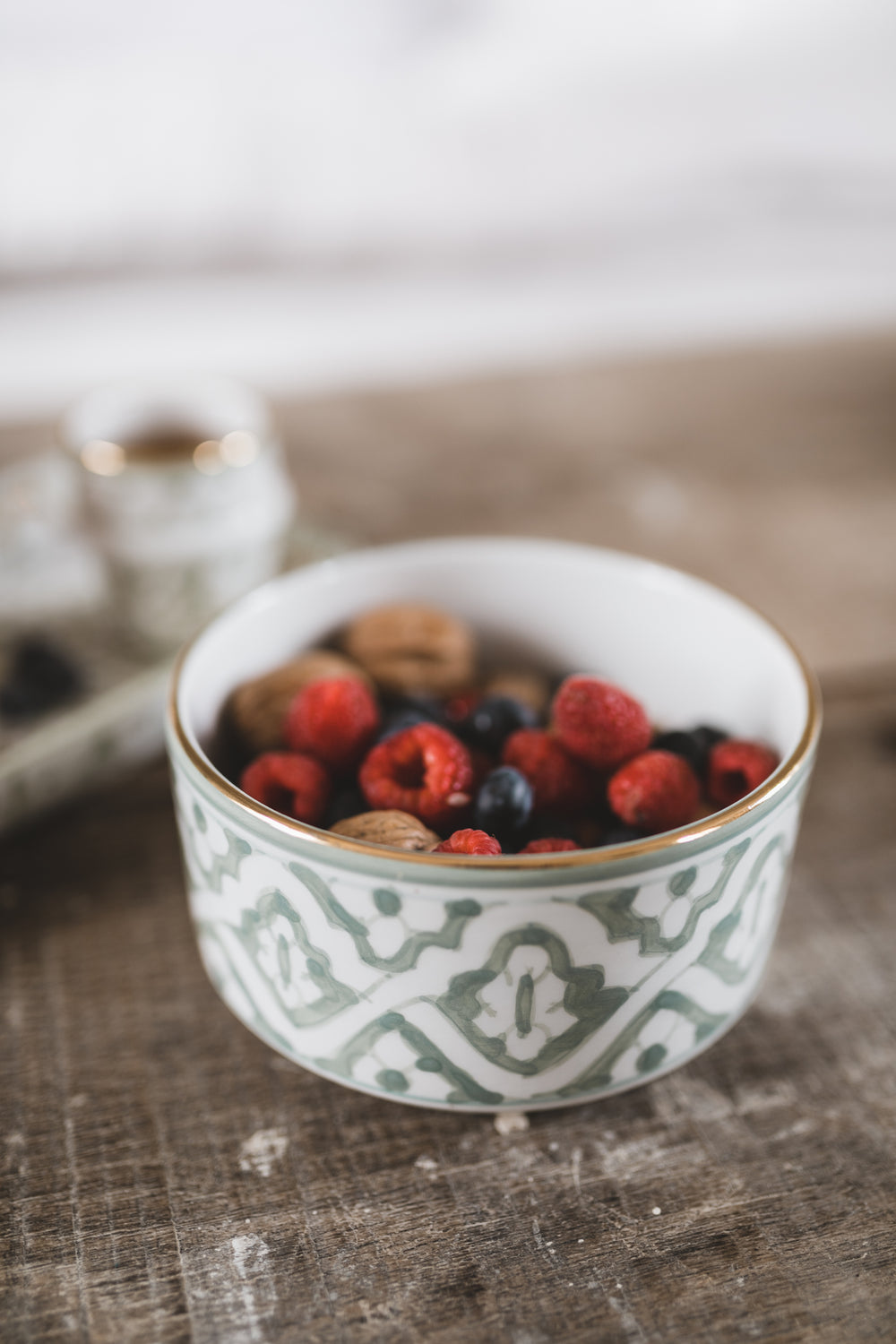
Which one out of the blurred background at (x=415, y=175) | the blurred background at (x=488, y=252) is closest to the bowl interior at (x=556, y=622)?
the blurred background at (x=488, y=252)

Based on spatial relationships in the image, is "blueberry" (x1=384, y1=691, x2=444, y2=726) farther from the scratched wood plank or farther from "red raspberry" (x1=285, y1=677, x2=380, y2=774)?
the scratched wood plank

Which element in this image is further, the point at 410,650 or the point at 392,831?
the point at 410,650

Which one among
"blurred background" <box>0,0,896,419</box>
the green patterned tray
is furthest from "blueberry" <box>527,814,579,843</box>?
"blurred background" <box>0,0,896,419</box>

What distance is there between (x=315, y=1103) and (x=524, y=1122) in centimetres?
10

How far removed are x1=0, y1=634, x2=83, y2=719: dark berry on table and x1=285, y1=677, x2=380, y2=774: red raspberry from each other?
0.82 feet

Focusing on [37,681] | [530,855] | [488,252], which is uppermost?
[530,855]

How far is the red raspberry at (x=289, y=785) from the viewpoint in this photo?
1.77ft

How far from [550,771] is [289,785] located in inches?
5.1

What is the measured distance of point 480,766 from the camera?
1.88 ft

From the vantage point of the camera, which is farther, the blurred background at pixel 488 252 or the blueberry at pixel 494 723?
the blurred background at pixel 488 252

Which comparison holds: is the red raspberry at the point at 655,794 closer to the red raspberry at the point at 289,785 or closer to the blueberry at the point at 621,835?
the blueberry at the point at 621,835

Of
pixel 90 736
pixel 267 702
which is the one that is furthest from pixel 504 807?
pixel 90 736

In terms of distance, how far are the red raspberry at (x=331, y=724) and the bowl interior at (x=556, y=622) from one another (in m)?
0.05

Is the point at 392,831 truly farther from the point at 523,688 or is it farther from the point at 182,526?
the point at 182,526
